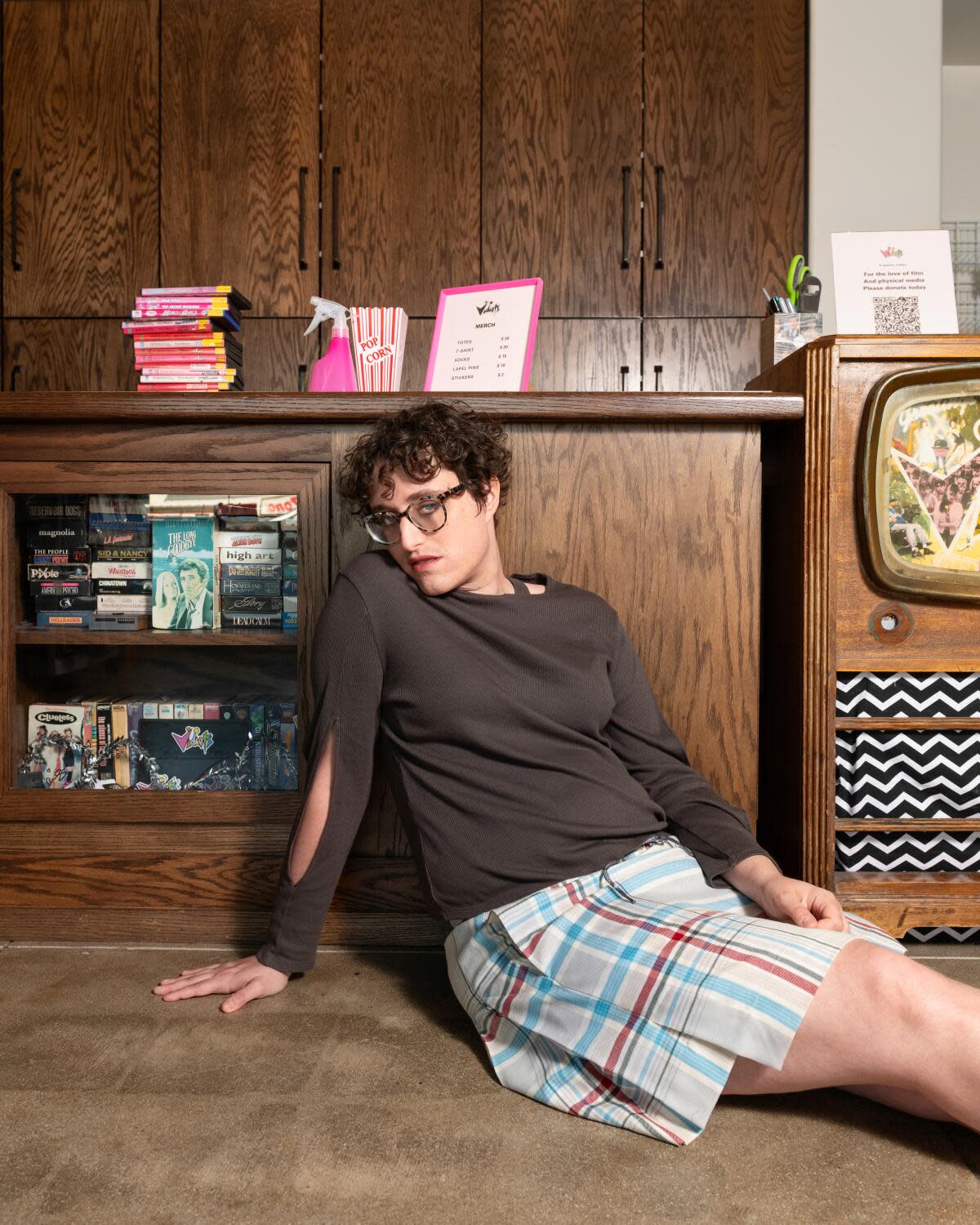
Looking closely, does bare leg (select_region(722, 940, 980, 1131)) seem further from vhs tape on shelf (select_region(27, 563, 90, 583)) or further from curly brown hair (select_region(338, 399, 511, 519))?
vhs tape on shelf (select_region(27, 563, 90, 583))

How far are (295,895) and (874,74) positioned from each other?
2.78 metres

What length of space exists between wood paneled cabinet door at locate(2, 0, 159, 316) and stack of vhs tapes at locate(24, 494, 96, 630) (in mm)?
1480

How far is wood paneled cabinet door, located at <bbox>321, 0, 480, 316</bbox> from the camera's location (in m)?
2.83

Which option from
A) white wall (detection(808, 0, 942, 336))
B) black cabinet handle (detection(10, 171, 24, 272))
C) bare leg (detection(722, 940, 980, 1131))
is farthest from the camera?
black cabinet handle (detection(10, 171, 24, 272))

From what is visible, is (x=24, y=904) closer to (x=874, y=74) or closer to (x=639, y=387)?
(x=639, y=387)

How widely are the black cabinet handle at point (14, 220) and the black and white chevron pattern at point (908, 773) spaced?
8.96 ft

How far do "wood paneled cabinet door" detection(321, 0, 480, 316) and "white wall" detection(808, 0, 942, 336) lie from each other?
3.25 ft

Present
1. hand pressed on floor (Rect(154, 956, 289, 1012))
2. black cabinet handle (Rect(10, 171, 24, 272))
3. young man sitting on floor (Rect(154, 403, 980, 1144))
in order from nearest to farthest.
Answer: young man sitting on floor (Rect(154, 403, 980, 1144)), hand pressed on floor (Rect(154, 956, 289, 1012)), black cabinet handle (Rect(10, 171, 24, 272))

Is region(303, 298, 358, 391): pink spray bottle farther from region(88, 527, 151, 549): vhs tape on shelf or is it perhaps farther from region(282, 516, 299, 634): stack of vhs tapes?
region(88, 527, 151, 549): vhs tape on shelf

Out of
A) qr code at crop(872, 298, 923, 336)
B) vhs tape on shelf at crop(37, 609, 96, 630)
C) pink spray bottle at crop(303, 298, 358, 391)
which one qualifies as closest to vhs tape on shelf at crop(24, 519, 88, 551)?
vhs tape on shelf at crop(37, 609, 96, 630)

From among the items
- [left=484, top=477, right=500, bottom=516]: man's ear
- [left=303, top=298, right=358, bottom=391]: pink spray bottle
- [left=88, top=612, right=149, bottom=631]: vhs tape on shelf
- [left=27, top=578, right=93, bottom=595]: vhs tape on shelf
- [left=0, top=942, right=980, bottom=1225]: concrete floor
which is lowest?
[left=0, top=942, right=980, bottom=1225]: concrete floor

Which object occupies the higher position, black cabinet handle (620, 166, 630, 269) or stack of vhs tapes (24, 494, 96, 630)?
black cabinet handle (620, 166, 630, 269)

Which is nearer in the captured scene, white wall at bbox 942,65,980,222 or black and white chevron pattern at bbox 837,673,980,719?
black and white chevron pattern at bbox 837,673,980,719

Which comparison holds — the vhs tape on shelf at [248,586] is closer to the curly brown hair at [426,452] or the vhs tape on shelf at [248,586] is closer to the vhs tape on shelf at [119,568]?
the vhs tape on shelf at [119,568]
